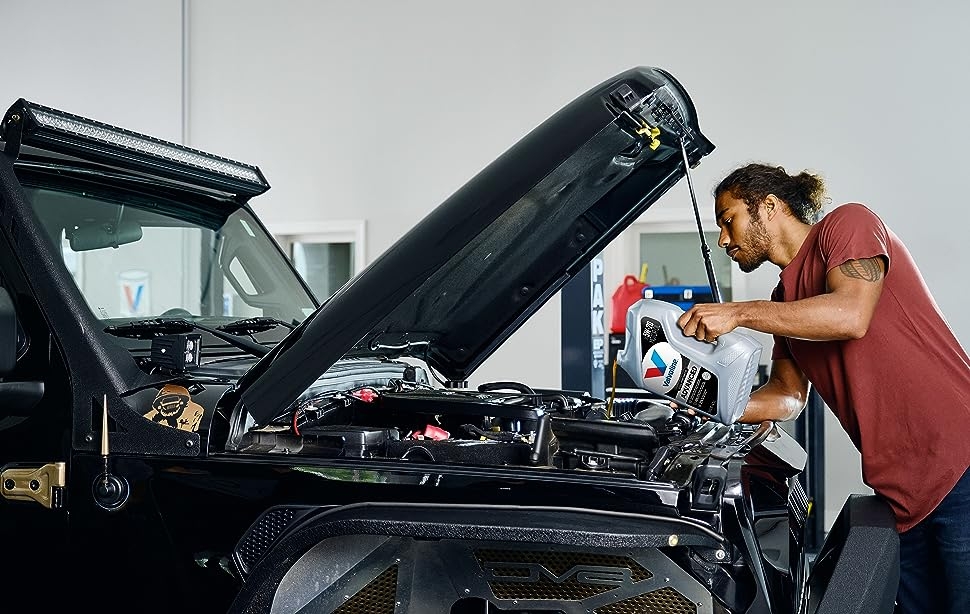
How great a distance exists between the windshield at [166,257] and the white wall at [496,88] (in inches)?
188

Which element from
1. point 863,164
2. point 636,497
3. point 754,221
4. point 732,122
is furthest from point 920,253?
point 636,497

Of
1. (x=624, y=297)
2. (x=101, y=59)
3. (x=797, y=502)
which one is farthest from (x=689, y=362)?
(x=101, y=59)

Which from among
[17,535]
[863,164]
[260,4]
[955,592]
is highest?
[260,4]

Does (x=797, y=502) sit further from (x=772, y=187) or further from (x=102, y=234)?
(x=102, y=234)

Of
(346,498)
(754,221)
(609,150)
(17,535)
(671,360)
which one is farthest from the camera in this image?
(754,221)

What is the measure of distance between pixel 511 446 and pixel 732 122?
5.71 metres

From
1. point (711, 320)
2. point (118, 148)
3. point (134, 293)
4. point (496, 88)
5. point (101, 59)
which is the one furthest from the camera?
point (101, 59)

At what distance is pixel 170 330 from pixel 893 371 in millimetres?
1743

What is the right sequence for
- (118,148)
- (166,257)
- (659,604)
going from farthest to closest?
(166,257), (118,148), (659,604)

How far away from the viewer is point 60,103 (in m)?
8.91

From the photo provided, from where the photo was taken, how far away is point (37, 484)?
1.98 m

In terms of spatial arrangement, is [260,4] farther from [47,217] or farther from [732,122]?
[47,217]

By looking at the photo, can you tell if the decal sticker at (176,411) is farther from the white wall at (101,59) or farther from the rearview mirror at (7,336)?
the white wall at (101,59)

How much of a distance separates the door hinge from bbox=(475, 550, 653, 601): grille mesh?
34.1 inches
